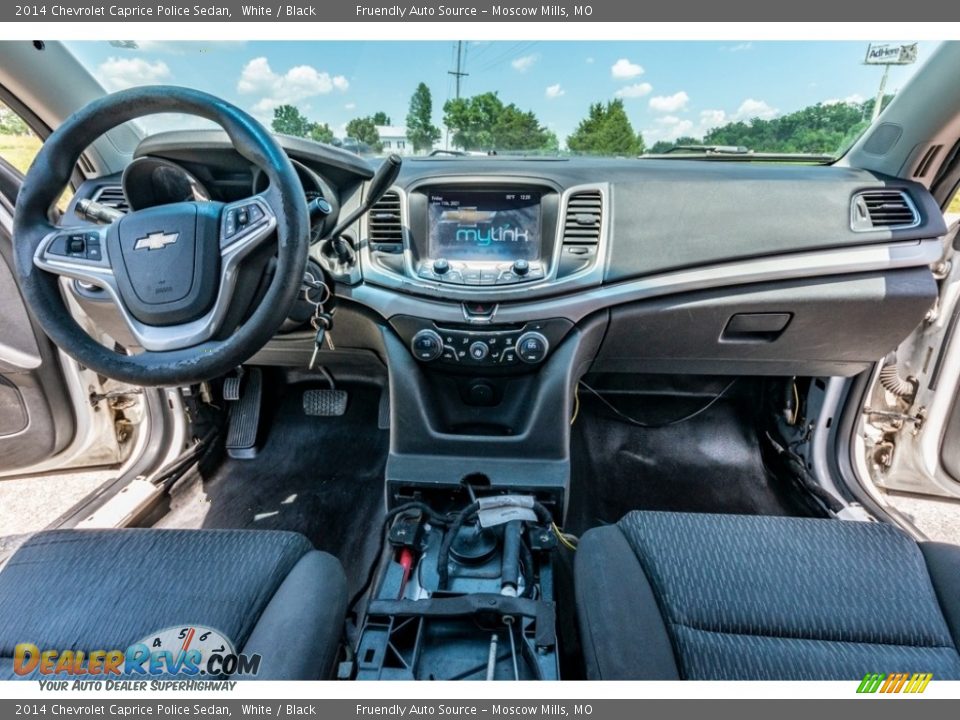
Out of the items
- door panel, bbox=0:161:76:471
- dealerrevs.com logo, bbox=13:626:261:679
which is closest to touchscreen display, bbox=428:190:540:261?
dealerrevs.com logo, bbox=13:626:261:679

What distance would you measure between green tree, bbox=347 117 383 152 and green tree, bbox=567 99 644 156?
0.60 meters

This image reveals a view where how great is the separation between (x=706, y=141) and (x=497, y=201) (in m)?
0.71

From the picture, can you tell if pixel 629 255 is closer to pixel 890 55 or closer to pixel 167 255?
pixel 890 55

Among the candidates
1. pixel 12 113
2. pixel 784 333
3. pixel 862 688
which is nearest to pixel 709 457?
pixel 784 333

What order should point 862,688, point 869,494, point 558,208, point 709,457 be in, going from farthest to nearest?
1. point 709,457
2. point 869,494
3. point 558,208
4. point 862,688

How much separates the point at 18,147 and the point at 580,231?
69.5 inches

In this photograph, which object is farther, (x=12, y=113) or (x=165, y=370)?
(x=12, y=113)

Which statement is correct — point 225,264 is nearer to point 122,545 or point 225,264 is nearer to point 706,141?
point 122,545

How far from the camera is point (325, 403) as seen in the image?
233cm

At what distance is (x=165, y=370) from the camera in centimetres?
98

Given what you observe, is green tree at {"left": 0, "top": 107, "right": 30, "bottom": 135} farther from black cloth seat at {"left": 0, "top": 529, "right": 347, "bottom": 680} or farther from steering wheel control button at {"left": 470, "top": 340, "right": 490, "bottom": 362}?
steering wheel control button at {"left": 470, "top": 340, "right": 490, "bottom": 362}

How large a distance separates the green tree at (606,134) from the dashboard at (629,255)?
3.9 inches

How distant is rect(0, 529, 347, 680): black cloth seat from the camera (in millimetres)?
900

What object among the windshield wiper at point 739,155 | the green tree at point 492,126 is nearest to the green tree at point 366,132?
the green tree at point 492,126
